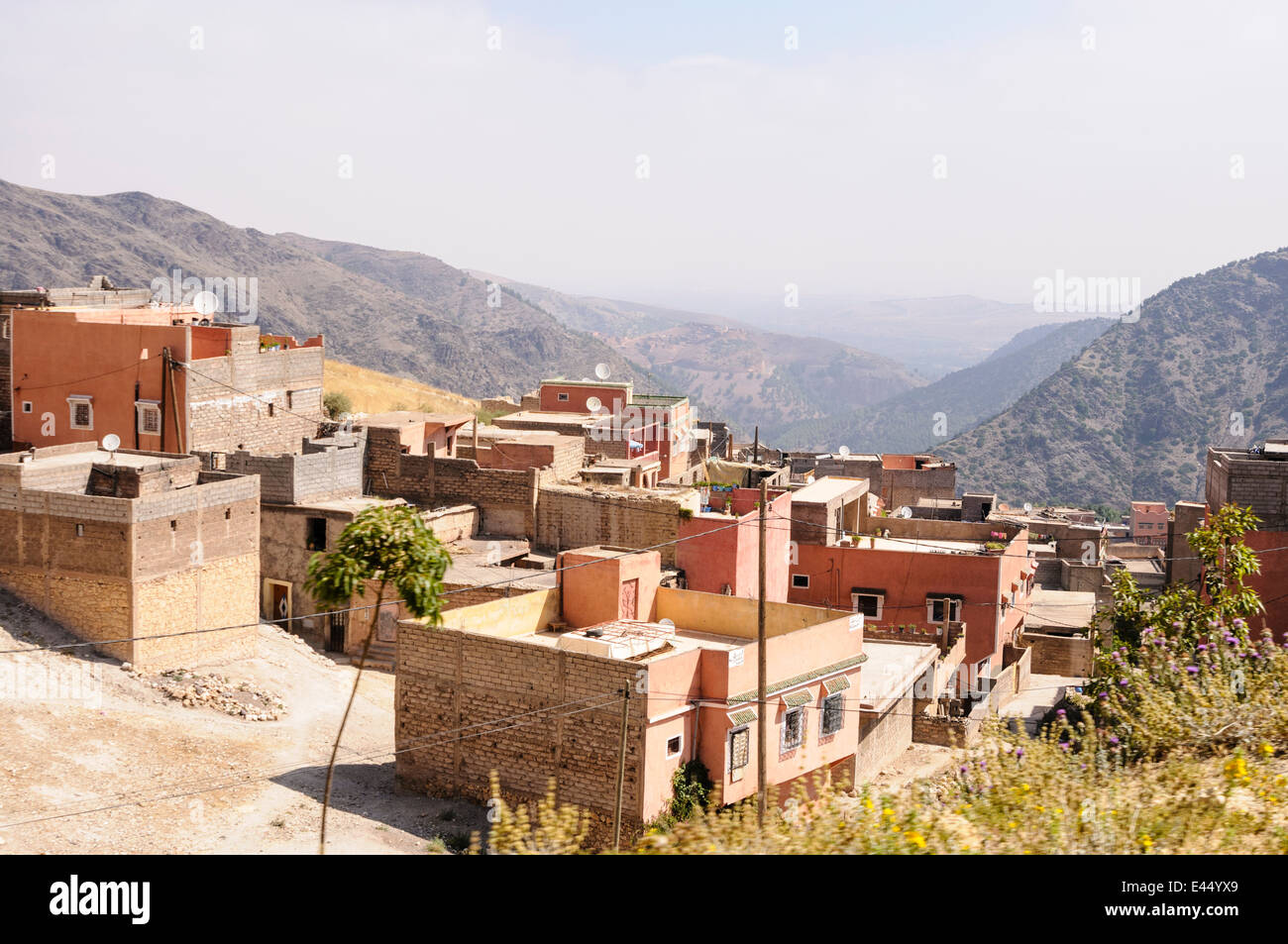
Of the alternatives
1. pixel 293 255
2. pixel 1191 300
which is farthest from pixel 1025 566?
pixel 293 255

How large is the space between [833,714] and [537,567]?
822 centimetres

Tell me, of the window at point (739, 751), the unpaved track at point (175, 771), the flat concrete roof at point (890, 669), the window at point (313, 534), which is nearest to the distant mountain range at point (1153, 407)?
the flat concrete roof at point (890, 669)

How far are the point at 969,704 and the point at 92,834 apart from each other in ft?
58.3

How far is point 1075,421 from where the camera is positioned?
114 m

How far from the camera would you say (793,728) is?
18516 millimetres

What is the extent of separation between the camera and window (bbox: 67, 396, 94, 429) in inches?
1148

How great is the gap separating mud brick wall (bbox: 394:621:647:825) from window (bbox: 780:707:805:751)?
10.5ft

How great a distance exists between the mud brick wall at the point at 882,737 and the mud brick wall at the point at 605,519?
557 cm

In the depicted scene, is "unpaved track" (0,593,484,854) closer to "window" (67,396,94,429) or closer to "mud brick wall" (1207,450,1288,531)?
"window" (67,396,94,429)

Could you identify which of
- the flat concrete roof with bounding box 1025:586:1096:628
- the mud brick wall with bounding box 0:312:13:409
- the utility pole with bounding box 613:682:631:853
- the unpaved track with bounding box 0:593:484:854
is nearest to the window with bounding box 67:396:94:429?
the mud brick wall with bounding box 0:312:13:409

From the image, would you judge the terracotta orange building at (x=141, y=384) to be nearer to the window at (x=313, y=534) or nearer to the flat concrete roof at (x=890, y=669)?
the window at (x=313, y=534)

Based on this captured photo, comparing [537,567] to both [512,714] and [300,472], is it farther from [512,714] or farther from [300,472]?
[512,714]
